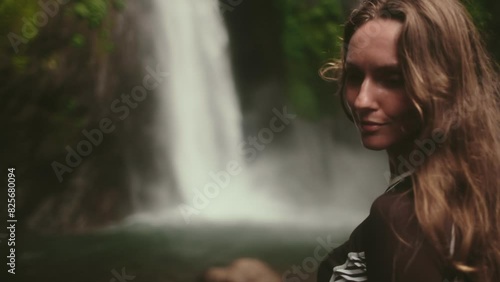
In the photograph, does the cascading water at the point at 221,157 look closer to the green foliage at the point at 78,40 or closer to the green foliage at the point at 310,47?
the green foliage at the point at 310,47

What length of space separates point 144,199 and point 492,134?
1.09m

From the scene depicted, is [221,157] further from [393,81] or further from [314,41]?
[393,81]

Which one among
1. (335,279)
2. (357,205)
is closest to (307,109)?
(357,205)

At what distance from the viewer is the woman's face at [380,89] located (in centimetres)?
58

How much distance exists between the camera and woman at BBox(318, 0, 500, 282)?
0.51 metres

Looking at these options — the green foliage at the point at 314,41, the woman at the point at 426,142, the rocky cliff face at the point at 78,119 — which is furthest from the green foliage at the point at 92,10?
the woman at the point at 426,142

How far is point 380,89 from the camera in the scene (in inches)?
23.5

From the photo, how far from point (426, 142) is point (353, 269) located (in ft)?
0.52

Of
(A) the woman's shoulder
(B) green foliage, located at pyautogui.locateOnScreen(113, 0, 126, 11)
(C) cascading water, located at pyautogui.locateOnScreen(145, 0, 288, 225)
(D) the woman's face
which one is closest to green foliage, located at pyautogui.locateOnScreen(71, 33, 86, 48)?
(B) green foliage, located at pyautogui.locateOnScreen(113, 0, 126, 11)

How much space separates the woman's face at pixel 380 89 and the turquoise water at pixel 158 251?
0.88 metres

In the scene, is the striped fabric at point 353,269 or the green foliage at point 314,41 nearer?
the striped fabric at point 353,269

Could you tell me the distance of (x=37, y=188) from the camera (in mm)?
1333

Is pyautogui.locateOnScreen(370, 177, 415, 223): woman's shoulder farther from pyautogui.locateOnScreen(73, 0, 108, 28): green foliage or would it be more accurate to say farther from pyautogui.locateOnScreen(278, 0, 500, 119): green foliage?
pyautogui.locateOnScreen(73, 0, 108, 28): green foliage

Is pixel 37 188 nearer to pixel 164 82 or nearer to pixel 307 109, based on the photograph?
pixel 164 82
